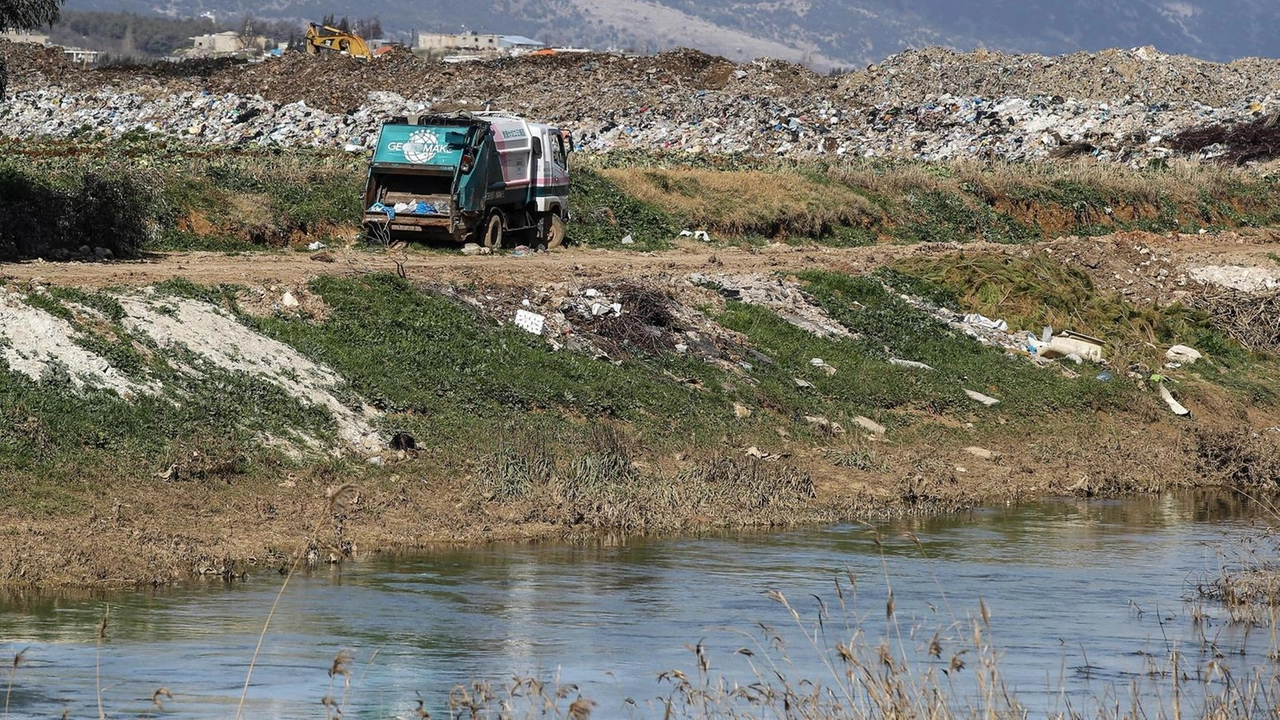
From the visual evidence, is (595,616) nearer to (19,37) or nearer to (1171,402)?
(1171,402)

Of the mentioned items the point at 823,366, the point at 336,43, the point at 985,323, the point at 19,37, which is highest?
the point at 19,37

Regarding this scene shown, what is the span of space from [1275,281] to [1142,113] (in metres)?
27.0

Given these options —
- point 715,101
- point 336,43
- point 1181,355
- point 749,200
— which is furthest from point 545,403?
point 336,43

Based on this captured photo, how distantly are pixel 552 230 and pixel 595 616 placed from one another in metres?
18.0

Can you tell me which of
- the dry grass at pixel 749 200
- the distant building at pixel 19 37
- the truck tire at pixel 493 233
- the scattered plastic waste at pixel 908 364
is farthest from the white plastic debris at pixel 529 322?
the dry grass at pixel 749 200

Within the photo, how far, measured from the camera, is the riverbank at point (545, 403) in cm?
1520

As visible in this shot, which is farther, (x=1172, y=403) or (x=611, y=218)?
(x=611, y=218)

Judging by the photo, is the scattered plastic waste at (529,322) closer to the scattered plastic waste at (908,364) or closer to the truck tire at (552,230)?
the scattered plastic waste at (908,364)

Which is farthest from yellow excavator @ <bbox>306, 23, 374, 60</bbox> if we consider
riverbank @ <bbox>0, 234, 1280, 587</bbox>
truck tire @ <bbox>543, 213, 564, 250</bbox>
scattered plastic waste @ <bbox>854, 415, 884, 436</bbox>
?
scattered plastic waste @ <bbox>854, 415, 884, 436</bbox>

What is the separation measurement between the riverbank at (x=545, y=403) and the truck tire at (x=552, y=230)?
1.08 metres

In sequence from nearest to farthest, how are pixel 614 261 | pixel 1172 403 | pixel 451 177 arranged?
pixel 1172 403 < pixel 451 177 < pixel 614 261

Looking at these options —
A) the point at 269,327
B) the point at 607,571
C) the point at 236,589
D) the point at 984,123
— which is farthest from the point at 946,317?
the point at 984,123

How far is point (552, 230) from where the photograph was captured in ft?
98.4

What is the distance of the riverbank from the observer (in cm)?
1520
